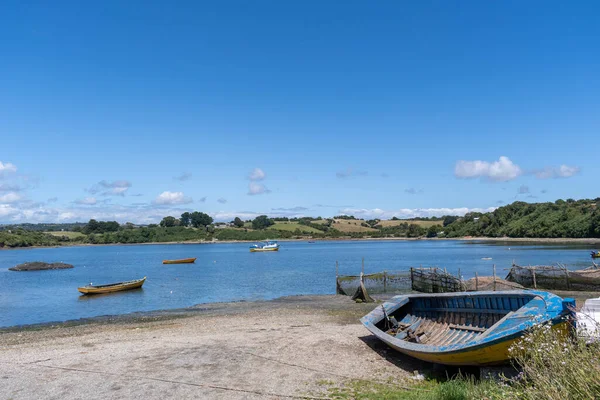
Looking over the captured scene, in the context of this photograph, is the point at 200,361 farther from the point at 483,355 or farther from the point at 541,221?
the point at 541,221

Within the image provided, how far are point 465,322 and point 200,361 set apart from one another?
7664mm

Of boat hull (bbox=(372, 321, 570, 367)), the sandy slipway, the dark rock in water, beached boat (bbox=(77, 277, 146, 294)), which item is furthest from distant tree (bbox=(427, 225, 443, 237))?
boat hull (bbox=(372, 321, 570, 367))

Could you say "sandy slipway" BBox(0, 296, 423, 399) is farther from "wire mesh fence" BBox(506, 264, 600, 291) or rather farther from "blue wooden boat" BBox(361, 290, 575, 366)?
"wire mesh fence" BBox(506, 264, 600, 291)

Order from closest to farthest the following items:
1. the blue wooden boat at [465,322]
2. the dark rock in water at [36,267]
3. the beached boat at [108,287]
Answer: the blue wooden boat at [465,322] < the beached boat at [108,287] < the dark rock in water at [36,267]

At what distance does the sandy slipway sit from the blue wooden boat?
2.84ft

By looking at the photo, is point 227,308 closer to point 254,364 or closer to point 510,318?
point 254,364

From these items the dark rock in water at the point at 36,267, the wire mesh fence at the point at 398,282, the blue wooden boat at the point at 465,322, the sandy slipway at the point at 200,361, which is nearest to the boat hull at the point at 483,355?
the blue wooden boat at the point at 465,322

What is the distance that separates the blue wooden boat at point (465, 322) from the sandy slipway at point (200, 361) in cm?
87

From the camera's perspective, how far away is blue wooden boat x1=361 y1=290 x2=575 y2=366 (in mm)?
9758

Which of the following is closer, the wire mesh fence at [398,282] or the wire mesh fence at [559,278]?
the wire mesh fence at [559,278]

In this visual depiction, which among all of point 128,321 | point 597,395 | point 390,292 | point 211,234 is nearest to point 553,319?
point 597,395

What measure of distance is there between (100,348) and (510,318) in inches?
499

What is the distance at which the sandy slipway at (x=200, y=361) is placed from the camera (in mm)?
11148

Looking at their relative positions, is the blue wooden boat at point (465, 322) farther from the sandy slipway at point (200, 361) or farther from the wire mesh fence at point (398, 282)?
the wire mesh fence at point (398, 282)
